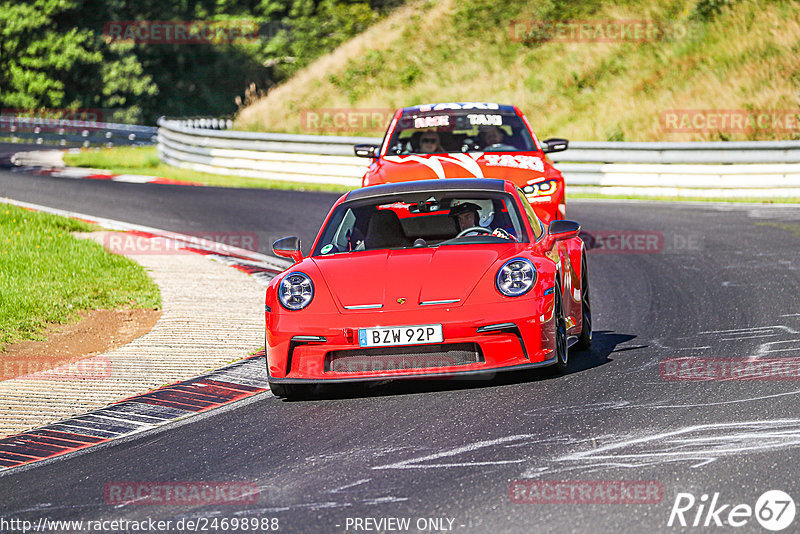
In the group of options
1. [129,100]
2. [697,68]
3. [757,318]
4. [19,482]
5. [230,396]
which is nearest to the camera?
[19,482]

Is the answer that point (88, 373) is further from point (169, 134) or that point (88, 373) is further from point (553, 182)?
point (169, 134)

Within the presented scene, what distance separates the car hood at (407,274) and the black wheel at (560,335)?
17.3 inches

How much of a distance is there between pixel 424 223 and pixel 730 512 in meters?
4.22

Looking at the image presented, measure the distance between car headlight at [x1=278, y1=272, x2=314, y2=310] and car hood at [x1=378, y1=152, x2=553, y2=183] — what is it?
5113 millimetres

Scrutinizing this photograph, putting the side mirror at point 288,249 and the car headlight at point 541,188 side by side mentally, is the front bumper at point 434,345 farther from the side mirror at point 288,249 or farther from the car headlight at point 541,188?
the car headlight at point 541,188

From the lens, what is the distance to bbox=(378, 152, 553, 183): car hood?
12523mm

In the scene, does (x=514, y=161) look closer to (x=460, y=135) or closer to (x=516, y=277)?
(x=460, y=135)

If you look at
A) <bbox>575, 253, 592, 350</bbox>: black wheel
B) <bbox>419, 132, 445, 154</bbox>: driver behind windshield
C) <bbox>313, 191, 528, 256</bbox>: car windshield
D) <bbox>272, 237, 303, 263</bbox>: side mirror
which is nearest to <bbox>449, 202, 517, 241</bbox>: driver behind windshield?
<bbox>313, 191, 528, 256</bbox>: car windshield

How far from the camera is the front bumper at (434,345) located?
6871mm

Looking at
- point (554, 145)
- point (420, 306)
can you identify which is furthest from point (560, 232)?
point (554, 145)

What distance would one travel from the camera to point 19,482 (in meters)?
5.91

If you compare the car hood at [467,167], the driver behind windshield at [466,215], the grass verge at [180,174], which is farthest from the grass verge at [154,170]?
the driver behind windshield at [466,215]

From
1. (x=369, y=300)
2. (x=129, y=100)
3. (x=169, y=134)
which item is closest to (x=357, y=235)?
(x=369, y=300)

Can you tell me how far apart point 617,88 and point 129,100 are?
31.4m
